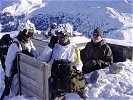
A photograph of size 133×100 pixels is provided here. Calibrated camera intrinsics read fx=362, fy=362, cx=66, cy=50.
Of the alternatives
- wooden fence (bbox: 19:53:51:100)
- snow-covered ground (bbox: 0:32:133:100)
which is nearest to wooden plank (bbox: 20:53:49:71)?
wooden fence (bbox: 19:53:51:100)

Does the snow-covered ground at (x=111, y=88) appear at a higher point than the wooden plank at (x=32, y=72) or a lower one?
lower

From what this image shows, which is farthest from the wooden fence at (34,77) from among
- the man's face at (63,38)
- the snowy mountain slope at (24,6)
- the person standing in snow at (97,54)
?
the snowy mountain slope at (24,6)

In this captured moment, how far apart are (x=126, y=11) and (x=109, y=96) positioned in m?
146

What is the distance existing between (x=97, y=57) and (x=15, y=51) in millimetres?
1902

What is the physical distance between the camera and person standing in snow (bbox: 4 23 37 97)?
755 cm

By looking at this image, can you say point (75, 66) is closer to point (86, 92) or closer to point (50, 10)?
point (86, 92)

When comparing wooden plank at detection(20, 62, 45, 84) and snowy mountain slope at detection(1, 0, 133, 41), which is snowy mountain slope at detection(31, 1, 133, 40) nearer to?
snowy mountain slope at detection(1, 0, 133, 41)

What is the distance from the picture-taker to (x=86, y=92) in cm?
688

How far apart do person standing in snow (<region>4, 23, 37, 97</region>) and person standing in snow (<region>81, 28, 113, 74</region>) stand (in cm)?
136

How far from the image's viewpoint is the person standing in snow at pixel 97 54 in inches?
317

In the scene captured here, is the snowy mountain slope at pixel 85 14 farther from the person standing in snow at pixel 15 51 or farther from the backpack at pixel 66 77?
the backpack at pixel 66 77

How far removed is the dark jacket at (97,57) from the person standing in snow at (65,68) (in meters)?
0.80

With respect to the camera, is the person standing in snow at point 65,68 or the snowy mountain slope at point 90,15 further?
the snowy mountain slope at point 90,15

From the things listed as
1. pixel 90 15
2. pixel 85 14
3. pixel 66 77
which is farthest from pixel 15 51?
pixel 85 14
